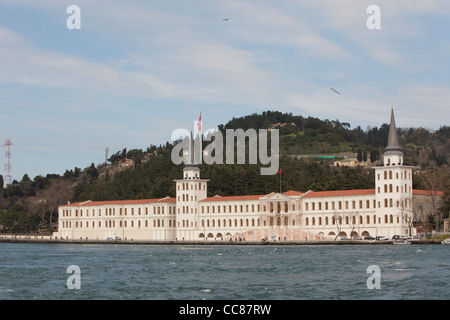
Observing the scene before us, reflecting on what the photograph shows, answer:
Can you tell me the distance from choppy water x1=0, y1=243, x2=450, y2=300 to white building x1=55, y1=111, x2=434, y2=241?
26.8m

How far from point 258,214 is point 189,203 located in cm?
1095

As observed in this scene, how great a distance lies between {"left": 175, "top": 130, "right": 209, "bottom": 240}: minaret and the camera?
10081cm

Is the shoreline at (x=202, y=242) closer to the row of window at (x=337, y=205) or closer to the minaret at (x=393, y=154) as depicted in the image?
the row of window at (x=337, y=205)

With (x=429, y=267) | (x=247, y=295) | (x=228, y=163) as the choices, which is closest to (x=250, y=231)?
(x=228, y=163)

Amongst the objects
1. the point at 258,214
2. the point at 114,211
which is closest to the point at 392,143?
the point at 258,214

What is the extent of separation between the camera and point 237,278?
41.6 meters

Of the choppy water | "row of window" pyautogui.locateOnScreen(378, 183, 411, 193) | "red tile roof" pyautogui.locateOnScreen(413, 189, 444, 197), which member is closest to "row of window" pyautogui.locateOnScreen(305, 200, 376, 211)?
"row of window" pyautogui.locateOnScreen(378, 183, 411, 193)

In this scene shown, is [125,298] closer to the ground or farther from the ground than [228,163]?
closer to the ground

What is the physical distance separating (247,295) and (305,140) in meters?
166

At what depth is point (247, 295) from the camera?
33.7 m

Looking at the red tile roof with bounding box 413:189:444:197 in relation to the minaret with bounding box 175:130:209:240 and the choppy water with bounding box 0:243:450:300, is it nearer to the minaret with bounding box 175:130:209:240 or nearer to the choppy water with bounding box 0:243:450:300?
the minaret with bounding box 175:130:209:240

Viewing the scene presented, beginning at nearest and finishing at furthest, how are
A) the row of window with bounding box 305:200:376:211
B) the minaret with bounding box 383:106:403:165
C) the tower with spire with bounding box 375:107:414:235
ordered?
the tower with spire with bounding box 375:107:414:235 < the minaret with bounding box 383:106:403:165 < the row of window with bounding box 305:200:376:211

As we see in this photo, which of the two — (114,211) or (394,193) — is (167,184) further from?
(394,193)
